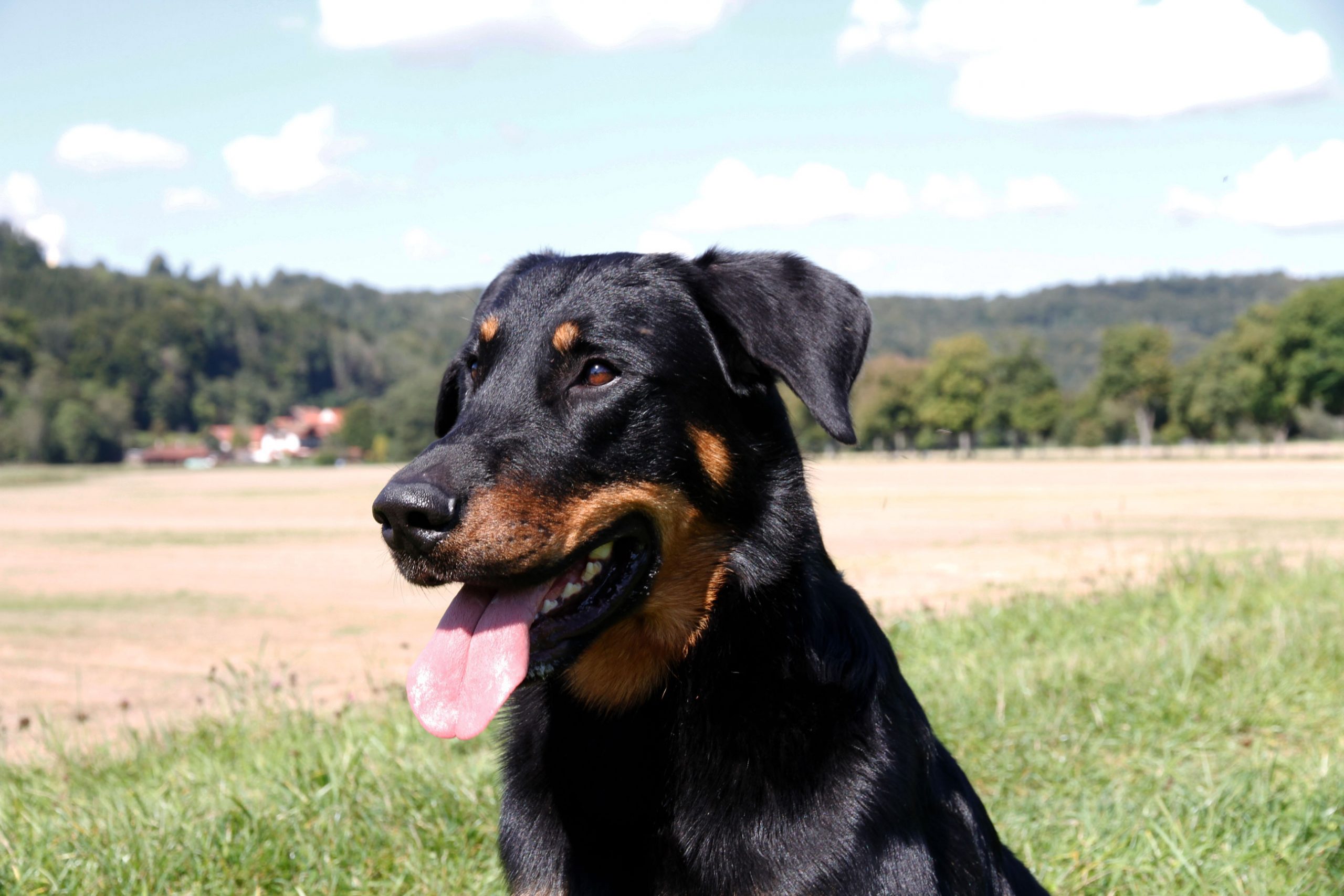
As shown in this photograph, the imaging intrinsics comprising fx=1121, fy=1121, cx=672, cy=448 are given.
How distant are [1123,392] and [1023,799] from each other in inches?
4548

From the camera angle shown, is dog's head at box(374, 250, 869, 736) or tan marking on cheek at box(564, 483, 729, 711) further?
tan marking on cheek at box(564, 483, 729, 711)

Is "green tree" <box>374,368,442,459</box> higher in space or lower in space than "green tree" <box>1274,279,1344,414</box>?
lower

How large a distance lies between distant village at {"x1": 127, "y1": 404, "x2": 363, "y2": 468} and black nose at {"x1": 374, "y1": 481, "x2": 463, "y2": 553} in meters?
139

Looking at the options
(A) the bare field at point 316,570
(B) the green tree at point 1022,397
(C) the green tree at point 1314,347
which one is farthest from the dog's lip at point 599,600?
(B) the green tree at point 1022,397

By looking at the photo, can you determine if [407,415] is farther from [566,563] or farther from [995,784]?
[566,563]

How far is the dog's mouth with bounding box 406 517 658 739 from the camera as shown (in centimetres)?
286

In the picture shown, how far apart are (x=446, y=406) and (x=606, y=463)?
125 cm

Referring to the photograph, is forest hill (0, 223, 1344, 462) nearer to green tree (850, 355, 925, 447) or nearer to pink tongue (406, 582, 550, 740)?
green tree (850, 355, 925, 447)

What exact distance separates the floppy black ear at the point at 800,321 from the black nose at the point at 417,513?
3.31 feet

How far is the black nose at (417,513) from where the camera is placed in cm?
273

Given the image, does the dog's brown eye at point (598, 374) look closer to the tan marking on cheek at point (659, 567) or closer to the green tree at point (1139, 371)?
the tan marking on cheek at point (659, 567)

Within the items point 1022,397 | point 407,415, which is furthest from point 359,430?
point 1022,397

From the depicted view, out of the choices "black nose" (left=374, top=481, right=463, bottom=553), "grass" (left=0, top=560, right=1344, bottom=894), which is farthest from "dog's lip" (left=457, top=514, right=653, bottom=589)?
"grass" (left=0, top=560, right=1344, bottom=894)

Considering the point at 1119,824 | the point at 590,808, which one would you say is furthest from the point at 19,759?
the point at 1119,824
